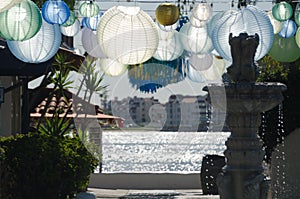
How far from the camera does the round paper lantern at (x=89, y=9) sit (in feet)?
35.6

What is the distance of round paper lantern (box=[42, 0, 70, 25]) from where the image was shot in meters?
9.46

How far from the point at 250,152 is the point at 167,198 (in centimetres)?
487

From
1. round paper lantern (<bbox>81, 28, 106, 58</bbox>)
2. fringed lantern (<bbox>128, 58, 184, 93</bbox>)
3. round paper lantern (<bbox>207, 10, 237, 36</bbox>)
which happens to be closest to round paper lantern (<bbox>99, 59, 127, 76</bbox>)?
fringed lantern (<bbox>128, 58, 184, 93</bbox>)

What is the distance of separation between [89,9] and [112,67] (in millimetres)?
1146

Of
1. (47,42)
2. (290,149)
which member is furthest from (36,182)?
(290,149)

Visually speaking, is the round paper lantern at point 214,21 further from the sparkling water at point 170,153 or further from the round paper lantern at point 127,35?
the sparkling water at point 170,153

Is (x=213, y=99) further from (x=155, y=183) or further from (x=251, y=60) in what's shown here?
(x=155, y=183)

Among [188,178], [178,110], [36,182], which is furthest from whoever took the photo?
[188,178]

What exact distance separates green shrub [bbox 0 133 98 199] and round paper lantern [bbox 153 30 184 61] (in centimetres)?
179

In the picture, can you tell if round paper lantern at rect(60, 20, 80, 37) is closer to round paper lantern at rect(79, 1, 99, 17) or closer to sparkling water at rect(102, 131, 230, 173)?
round paper lantern at rect(79, 1, 99, 17)

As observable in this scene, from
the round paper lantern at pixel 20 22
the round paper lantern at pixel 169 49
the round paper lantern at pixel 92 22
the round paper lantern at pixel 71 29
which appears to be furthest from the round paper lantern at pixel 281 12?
the round paper lantern at pixel 20 22

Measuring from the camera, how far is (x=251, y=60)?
8633 mm

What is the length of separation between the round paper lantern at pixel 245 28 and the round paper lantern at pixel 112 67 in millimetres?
1659

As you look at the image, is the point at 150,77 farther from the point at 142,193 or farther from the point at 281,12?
the point at 142,193
